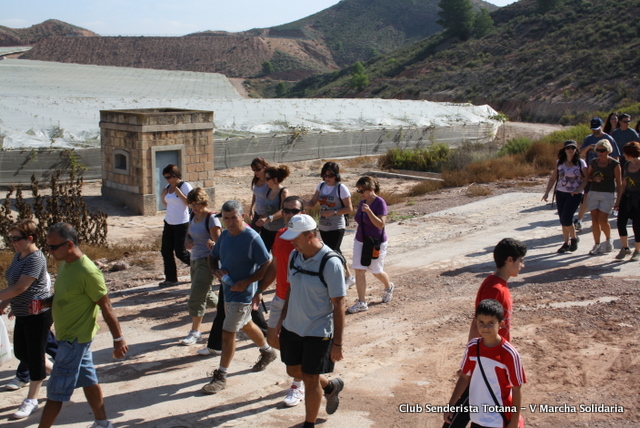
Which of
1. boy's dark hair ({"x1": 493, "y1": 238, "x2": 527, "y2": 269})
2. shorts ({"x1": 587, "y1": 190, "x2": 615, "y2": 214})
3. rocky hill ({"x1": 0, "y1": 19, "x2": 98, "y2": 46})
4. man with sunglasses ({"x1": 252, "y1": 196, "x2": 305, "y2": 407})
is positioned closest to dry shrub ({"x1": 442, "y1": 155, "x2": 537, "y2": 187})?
shorts ({"x1": 587, "y1": 190, "x2": 615, "y2": 214})

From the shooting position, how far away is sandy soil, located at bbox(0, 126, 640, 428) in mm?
5137

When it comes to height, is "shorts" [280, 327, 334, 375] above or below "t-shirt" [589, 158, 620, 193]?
below

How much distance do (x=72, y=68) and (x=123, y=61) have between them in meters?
69.1

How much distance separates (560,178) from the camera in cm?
934

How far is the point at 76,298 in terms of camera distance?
4586 mm

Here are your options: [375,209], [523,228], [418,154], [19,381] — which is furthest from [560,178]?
[418,154]

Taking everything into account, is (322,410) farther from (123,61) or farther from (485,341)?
(123,61)

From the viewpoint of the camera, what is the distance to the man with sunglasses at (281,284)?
5.27 metres

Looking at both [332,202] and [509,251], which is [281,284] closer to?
[509,251]

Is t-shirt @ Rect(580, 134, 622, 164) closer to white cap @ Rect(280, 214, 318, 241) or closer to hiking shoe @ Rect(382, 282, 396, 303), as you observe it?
hiking shoe @ Rect(382, 282, 396, 303)

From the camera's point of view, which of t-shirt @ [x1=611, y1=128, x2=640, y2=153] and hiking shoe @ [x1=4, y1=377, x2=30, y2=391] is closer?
hiking shoe @ [x1=4, y1=377, x2=30, y2=391]

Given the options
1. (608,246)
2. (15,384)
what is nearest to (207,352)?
(15,384)

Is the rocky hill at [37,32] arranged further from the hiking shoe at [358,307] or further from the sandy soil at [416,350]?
the hiking shoe at [358,307]

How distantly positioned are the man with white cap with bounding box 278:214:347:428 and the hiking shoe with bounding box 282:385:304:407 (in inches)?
21.0
